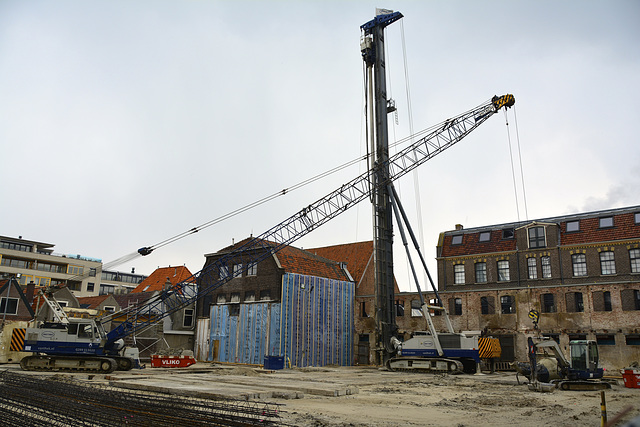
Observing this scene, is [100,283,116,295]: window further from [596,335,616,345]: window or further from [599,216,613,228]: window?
[596,335,616,345]: window

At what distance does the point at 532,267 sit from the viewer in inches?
1535

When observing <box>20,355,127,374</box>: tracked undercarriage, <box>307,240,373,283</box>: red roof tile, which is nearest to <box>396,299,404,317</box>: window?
<box>307,240,373,283</box>: red roof tile

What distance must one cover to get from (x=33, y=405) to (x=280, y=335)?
76.9ft

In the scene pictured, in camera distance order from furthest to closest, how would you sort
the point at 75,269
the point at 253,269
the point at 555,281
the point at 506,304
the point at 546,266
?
the point at 75,269 → the point at 253,269 → the point at 546,266 → the point at 506,304 → the point at 555,281

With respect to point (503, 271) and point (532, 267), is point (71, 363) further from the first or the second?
point (532, 267)

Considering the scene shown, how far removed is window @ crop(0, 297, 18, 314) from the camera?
136 feet

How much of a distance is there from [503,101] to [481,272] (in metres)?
13.8

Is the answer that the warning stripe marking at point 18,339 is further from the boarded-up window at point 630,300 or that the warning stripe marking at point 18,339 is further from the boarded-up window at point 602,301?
the boarded-up window at point 630,300

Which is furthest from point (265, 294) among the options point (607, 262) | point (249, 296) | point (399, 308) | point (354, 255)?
point (607, 262)

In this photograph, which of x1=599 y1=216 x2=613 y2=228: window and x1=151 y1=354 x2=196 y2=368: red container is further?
x1=599 y1=216 x2=613 y2=228: window

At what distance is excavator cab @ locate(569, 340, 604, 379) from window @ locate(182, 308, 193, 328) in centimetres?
3106

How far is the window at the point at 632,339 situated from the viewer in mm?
32688

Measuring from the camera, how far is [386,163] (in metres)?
37.1

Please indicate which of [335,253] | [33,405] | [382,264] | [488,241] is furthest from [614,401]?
[335,253]
